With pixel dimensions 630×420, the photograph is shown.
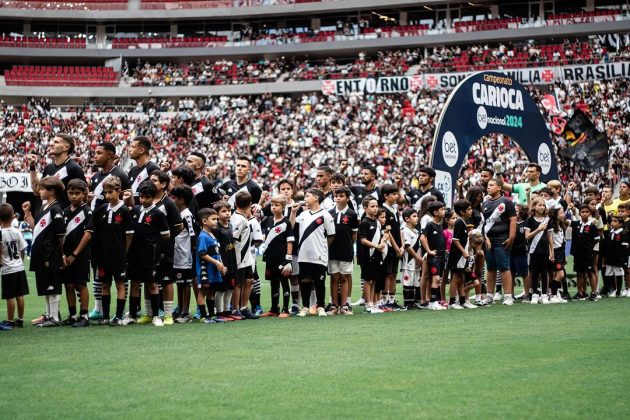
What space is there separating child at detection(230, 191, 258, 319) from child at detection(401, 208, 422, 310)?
8.41 feet

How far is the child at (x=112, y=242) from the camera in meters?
11.4

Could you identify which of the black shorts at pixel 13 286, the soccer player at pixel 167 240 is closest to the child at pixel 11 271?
the black shorts at pixel 13 286

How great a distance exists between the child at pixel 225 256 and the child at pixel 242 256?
0.38 ft

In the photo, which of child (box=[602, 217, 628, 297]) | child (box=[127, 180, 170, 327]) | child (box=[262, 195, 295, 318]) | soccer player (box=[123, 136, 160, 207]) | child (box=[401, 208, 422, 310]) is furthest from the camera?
child (box=[602, 217, 628, 297])

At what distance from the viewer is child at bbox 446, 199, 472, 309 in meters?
13.8

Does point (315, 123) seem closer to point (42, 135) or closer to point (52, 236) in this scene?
point (42, 135)

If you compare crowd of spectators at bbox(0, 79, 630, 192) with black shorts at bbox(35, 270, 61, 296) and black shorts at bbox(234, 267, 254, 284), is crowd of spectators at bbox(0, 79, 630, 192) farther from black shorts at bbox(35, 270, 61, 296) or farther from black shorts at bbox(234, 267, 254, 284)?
black shorts at bbox(35, 270, 61, 296)

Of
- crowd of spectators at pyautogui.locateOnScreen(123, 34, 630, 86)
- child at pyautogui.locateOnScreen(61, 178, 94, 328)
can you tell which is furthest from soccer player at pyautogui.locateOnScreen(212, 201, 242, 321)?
crowd of spectators at pyautogui.locateOnScreen(123, 34, 630, 86)

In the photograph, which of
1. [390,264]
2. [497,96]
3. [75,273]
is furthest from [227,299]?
[497,96]

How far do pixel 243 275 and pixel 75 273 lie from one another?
2.26 meters

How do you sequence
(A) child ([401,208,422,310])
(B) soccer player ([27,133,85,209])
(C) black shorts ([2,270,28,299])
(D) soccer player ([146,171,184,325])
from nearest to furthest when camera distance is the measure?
(C) black shorts ([2,270,28,299]), (D) soccer player ([146,171,184,325]), (B) soccer player ([27,133,85,209]), (A) child ([401,208,422,310])

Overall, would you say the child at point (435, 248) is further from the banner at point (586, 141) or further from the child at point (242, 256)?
the banner at point (586, 141)

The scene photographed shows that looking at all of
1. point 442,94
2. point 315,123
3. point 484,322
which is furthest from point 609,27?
point 484,322

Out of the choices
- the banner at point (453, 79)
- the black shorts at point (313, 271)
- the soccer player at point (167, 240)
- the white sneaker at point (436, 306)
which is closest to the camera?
the soccer player at point (167, 240)
